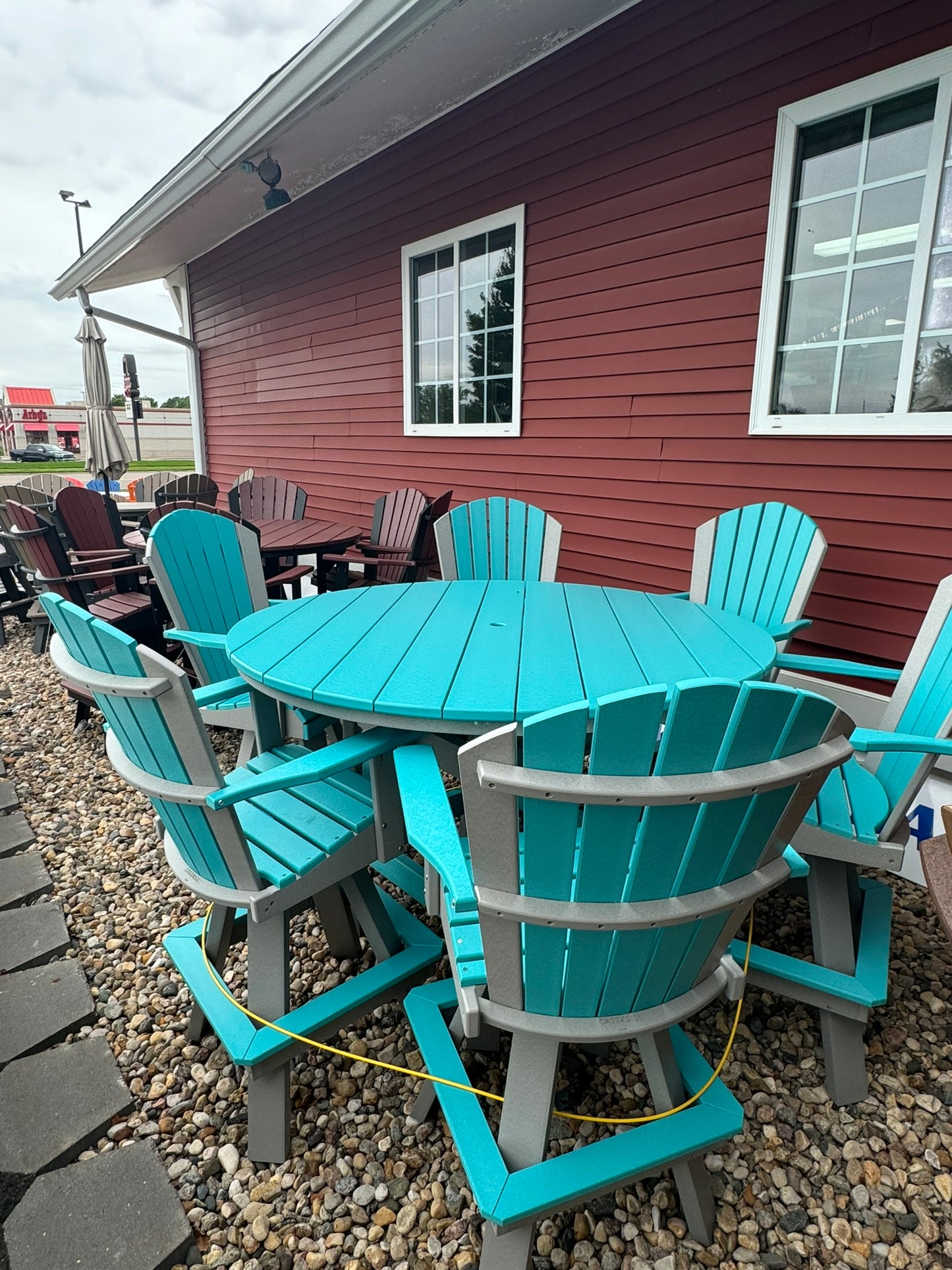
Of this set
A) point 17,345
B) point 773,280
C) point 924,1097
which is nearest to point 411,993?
point 924,1097

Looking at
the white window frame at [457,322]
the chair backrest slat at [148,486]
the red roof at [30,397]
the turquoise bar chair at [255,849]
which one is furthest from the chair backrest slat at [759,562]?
the red roof at [30,397]

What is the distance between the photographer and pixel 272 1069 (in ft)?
4.20

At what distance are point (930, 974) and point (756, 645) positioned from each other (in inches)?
40.1

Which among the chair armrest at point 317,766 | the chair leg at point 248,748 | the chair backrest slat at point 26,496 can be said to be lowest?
the chair leg at point 248,748

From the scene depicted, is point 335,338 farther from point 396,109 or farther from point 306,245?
point 396,109

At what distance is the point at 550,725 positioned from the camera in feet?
2.32

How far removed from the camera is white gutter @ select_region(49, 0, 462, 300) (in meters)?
2.77

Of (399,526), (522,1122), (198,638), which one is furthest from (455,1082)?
(399,526)

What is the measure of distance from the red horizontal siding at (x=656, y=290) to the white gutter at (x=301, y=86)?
0.89 m

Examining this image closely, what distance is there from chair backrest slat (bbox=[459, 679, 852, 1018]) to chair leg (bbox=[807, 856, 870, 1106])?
2.27 ft

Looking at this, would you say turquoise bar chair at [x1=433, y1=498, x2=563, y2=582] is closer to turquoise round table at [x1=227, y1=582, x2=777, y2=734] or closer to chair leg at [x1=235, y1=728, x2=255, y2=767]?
turquoise round table at [x1=227, y1=582, x2=777, y2=734]

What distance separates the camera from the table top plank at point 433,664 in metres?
1.26

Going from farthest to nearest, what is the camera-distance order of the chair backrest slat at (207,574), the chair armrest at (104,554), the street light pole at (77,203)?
the street light pole at (77,203)
the chair armrest at (104,554)
the chair backrest slat at (207,574)

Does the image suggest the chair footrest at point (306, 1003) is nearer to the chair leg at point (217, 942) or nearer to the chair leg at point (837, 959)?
the chair leg at point (217, 942)
